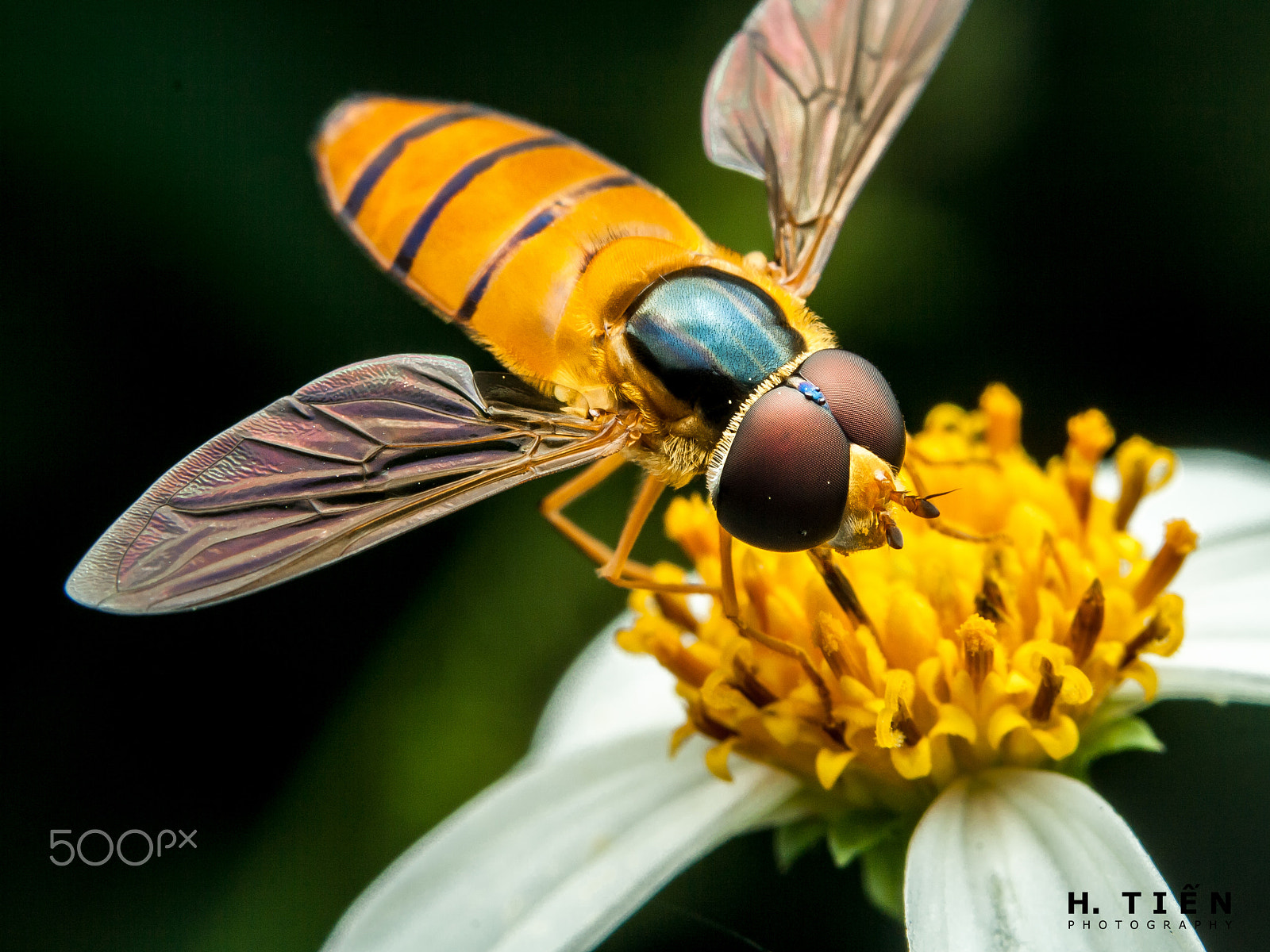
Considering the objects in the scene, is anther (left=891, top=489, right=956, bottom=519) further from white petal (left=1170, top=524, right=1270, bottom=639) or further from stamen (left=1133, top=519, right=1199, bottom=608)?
white petal (left=1170, top=524, right=1270, bottom=639)

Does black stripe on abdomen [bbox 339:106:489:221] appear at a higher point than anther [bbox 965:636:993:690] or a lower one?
higher

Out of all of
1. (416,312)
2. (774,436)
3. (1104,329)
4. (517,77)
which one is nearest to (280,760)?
(416,312)

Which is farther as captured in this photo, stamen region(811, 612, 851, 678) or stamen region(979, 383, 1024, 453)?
stamen region(979, 383, 1024, 453)

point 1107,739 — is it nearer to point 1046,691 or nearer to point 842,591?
point 1046,691

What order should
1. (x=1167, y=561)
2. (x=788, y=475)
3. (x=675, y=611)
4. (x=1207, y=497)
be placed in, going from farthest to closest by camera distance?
1. (x=1207, y=497)
2. (x=675, y=611)
3. (x=1167, y=561)
4. (x=788, y=475)

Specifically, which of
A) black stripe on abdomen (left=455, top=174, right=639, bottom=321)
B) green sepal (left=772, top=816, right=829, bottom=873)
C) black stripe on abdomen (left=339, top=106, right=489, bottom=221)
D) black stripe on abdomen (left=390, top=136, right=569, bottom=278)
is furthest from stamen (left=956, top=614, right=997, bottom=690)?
black stripe on abdomen (left=339, top=106, right=489, bottom=221)

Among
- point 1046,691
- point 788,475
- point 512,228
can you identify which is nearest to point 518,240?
point 512,228
